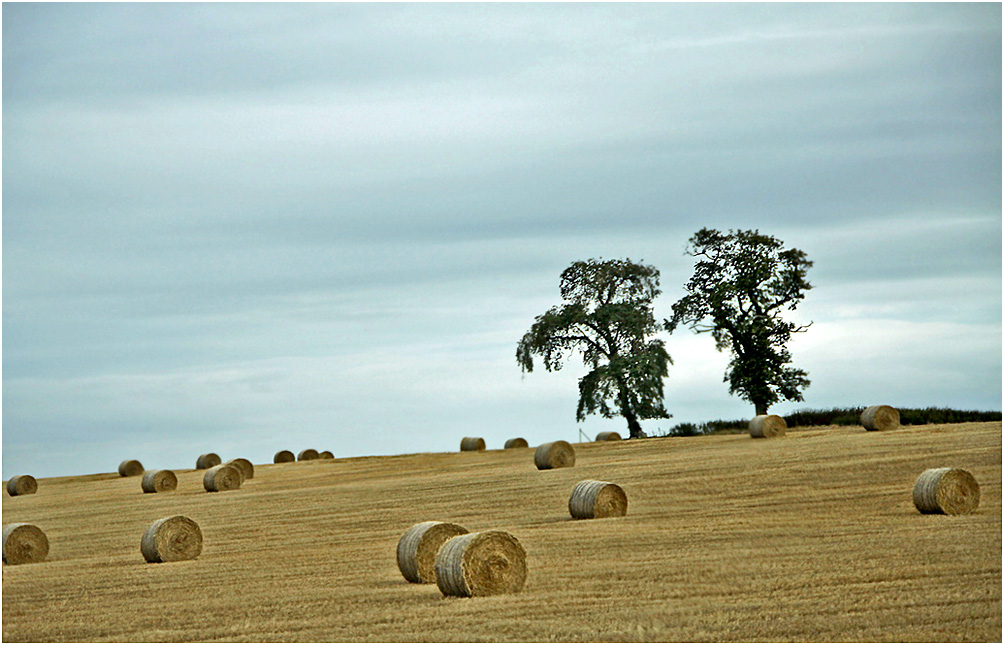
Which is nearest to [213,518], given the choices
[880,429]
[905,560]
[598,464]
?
[598,464]

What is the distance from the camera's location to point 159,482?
3716cm

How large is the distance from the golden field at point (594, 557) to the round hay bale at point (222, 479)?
2.07 ft

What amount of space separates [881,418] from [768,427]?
3.52m

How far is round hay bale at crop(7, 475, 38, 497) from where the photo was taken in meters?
41.1

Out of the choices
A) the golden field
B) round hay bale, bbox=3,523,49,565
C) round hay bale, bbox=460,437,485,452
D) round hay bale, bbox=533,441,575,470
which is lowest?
the golden field

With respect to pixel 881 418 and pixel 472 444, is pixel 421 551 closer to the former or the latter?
pixel 881 418

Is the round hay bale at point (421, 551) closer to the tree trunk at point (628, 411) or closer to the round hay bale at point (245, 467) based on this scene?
the round hay bale at point (245, 467)

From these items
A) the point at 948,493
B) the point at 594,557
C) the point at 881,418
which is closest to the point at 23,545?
the point at 594,557

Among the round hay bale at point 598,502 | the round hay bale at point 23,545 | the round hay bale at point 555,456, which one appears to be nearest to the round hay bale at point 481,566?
the round hay bale at point 598,502

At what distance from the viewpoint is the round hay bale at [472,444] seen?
47.9 metres

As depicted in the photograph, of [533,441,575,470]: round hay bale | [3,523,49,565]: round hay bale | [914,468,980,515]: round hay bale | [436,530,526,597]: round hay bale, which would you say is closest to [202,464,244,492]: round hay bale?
[533,441,575,470]: round hay bale

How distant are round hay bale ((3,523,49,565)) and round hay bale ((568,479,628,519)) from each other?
10.4 metres

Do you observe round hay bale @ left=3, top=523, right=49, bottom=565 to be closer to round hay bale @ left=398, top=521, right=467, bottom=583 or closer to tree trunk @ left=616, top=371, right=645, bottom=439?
round hay bale @ left=398, top=521, right=467, bottom=583

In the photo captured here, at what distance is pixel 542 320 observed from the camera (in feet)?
164
